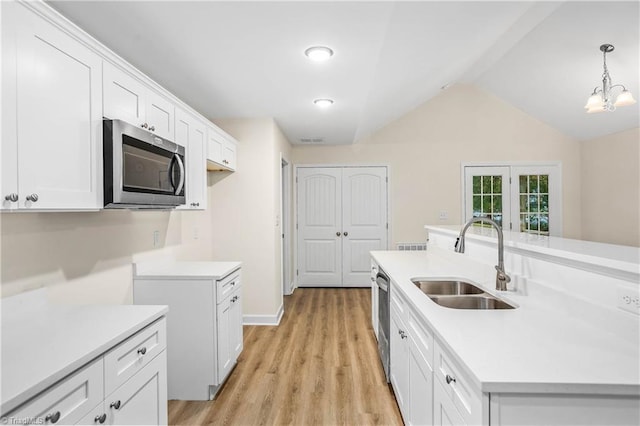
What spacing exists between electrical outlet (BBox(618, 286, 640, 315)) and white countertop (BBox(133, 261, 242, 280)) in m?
2.10

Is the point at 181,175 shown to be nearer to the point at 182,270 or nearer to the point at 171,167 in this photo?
the point at 171,167

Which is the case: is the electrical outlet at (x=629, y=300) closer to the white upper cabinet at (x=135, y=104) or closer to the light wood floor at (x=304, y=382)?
the light wood floor at (x=304, y=382)

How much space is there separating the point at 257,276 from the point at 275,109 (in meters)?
1.81

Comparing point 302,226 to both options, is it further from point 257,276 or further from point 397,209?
point 257,276

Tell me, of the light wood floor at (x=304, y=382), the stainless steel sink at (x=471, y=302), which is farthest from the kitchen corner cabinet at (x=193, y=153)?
the stainless steel sink at (x=471, y=302)

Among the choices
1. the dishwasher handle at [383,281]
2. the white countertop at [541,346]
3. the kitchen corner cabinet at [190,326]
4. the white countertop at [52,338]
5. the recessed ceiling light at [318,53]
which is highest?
the recessed ceiling light at [318,53]

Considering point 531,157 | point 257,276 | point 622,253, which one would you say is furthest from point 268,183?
point 531,157

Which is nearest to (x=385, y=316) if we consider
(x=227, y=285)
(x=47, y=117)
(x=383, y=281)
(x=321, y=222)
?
(x=383, y=281)

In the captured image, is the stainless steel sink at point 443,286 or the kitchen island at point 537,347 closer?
the kitchen island at point 537,347

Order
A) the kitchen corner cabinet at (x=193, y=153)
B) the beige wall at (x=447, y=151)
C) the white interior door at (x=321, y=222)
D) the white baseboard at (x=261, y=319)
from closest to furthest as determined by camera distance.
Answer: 1. the kitchen corner cabinet at (x=193, y=153)
2. the white baseboard at (x=261, y=319)
3. the beige wall at (x=447, y=151)
4. the white interior door at (x=321, y=222)

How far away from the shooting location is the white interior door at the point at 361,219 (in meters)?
5.71

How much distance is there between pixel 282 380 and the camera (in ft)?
8.61

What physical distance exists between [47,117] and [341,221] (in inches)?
184

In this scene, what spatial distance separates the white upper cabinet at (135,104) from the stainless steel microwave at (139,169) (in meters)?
0.10
